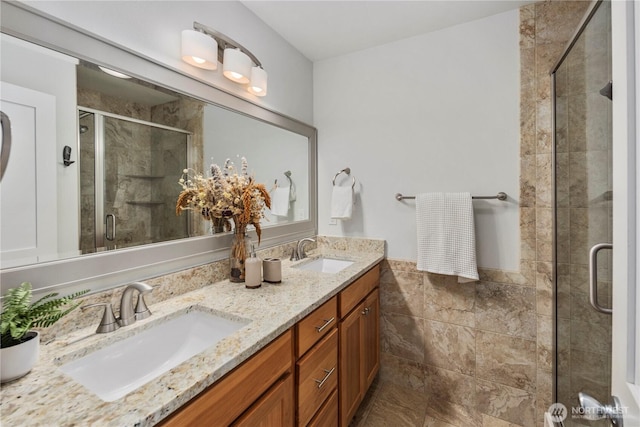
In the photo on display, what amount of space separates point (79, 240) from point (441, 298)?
6.14 feet

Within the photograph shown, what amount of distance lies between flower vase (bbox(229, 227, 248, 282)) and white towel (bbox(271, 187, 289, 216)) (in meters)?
0.49

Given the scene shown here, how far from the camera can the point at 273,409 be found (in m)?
0.89

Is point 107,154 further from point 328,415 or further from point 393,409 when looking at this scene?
point 393,409

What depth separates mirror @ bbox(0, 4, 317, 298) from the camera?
32.8 inches

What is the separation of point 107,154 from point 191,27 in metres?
0.72

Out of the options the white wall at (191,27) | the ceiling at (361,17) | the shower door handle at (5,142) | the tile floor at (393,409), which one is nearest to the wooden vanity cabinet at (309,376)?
the tile floor at (393,409)

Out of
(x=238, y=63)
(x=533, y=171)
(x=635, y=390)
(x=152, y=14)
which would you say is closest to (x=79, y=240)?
(x=152, y=14)

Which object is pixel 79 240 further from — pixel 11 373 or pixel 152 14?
pixel 152 14

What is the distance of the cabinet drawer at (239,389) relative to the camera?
2.07ft

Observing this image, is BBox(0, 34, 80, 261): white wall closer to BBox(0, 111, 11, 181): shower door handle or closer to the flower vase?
BBox(0, 111, 11, 181): shower door handle

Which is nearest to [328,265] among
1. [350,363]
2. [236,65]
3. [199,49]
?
[350,363]

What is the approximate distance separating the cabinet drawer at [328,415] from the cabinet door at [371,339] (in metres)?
0.36

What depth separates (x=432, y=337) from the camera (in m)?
1.83

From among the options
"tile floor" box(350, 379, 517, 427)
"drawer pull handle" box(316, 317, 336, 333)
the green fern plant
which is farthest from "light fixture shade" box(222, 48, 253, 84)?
"tile floor" box(350, 379, 517, 427)
